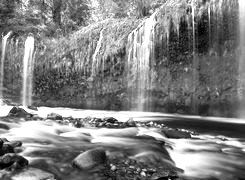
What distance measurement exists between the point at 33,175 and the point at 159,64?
9.43 metres

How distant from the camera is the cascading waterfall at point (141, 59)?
12.5 meters

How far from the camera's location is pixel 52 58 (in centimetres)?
1554

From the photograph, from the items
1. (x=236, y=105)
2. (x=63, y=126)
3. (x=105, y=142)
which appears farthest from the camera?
(x=236, y=105)

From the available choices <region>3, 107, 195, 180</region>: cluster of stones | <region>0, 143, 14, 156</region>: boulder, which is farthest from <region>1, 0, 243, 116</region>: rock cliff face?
<region>0, 143, 14, 156</region>: boulder

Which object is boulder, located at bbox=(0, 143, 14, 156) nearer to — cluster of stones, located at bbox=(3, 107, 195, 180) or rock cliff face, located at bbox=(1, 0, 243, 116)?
cluster of stones, located at bbox=(3, 107, 195, 180)

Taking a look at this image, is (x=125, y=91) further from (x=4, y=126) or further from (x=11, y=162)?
(x=11, y=162)

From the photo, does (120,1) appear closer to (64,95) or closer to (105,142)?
(64,95)

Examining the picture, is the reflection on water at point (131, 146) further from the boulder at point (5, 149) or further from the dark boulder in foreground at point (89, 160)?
the boulder at point (5, 149)

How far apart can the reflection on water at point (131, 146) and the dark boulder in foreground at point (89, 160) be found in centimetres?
12

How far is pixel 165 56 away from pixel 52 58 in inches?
238

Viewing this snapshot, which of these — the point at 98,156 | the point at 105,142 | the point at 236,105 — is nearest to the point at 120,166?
the point at 98,156

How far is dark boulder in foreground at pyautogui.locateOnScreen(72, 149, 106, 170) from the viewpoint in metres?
4.14

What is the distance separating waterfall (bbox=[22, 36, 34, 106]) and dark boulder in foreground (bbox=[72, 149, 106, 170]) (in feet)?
39.4

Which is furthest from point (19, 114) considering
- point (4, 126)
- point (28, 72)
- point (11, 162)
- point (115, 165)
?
point (28, 72)
